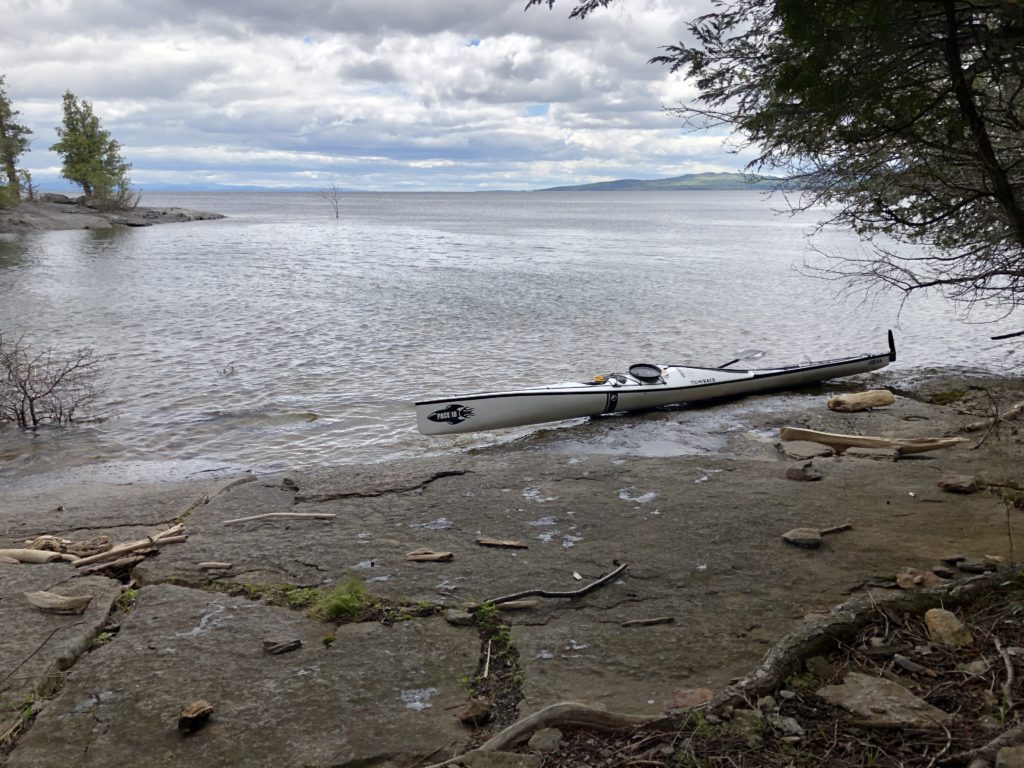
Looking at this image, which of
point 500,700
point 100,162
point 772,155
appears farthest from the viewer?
point 100,162

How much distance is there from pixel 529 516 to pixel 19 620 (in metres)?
3.76

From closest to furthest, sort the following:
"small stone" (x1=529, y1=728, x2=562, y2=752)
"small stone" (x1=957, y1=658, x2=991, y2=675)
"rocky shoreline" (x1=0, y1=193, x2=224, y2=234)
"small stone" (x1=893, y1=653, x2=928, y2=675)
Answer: "small stone" (x1=529, y1=728, x2=562, y2=752)
"small stone" (x1=957, y1=658, x2=991, y2=675)
"small stone" (x1=893, y1=653, x2=928, y2=675)
"rocky shoreline" (x1=0, y1=193, x2=224, y2=234)

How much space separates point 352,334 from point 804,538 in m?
14.4

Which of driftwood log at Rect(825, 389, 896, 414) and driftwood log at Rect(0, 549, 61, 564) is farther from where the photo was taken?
driftwood log at Rect(825, 389, 896, 414)

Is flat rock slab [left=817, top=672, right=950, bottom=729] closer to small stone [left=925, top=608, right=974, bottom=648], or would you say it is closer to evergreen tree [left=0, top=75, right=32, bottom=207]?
small stone [left=925, top=608, right=974, bottom=648]

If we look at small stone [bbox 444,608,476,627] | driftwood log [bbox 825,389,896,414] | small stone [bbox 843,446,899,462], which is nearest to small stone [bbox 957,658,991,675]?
small stone [bbox 444,608,476,627]

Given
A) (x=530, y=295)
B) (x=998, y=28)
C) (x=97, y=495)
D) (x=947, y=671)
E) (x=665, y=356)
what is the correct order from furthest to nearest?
(x=530, y=295)
(x=665, y=356)
(x=97, y=495)
(x=998, y=28)
(x=947, y=671)

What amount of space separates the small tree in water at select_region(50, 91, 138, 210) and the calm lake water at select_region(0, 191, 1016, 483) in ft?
102

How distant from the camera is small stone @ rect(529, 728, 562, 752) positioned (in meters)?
2.91

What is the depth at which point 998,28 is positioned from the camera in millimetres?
3900

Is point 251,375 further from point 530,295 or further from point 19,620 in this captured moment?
point 530,295

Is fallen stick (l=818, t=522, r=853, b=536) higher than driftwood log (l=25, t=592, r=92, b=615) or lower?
lower

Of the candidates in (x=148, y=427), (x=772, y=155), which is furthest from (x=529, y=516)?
(x=148, y=427)

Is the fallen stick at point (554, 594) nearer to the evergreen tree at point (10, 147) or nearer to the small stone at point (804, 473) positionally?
the small stone at point (804, 473)
